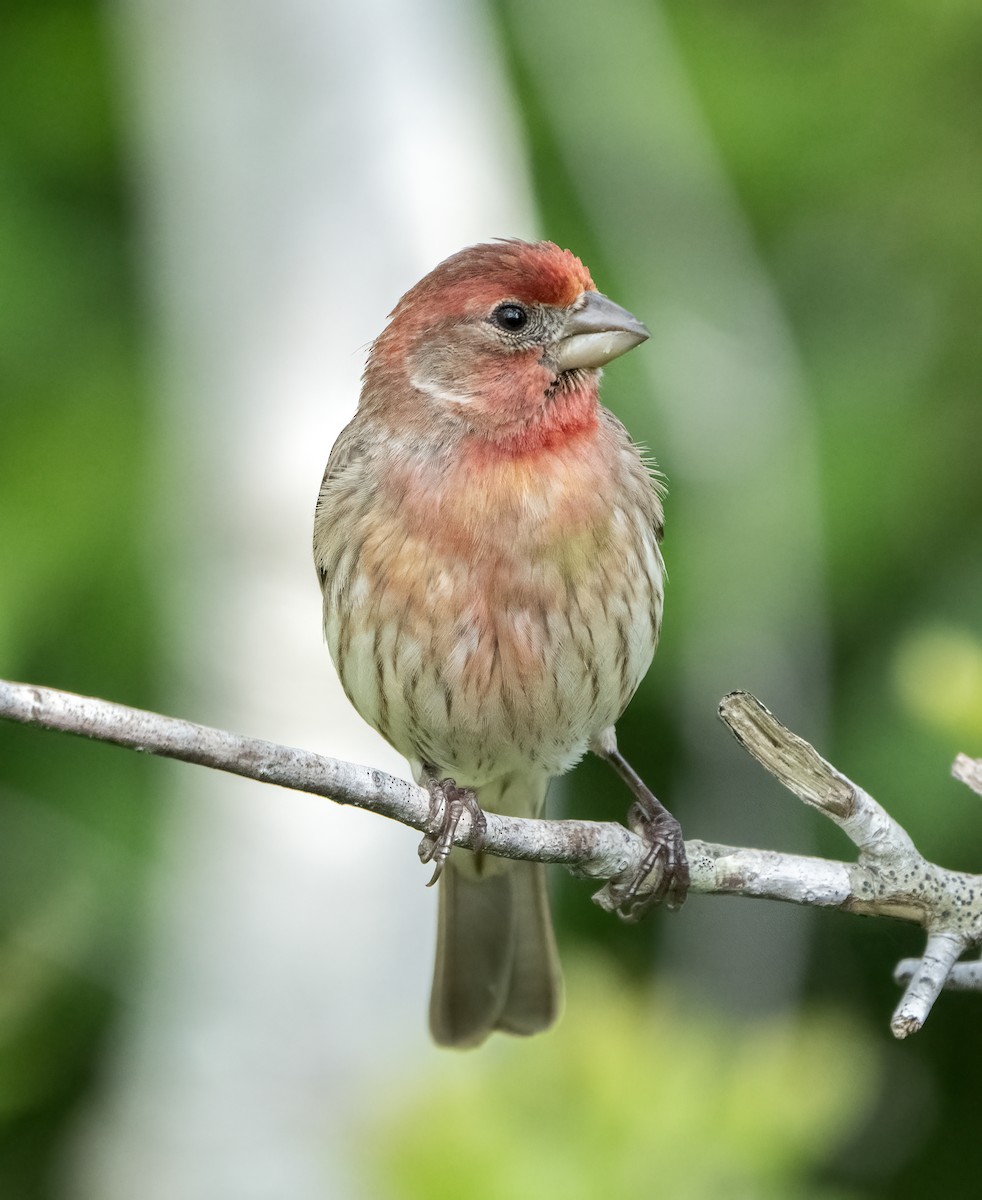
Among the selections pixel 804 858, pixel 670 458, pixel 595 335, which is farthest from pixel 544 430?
pixel 670 458

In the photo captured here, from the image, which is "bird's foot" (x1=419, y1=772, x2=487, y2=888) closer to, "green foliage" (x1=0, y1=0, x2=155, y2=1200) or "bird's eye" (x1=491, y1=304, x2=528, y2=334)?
"bird's eye" (x1=491, y1=304, x2=528, y2=334)

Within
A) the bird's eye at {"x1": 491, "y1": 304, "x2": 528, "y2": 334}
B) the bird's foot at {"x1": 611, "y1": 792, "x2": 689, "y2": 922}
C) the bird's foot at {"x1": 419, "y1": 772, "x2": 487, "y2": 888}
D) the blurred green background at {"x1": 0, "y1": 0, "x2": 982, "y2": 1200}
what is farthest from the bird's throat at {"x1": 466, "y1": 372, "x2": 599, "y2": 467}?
the blurred green background at {"x1": 0, "y1": 0, "x2": 982, "y2": 1200}

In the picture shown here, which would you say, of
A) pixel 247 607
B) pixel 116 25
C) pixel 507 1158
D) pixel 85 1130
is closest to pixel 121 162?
pixel 116 25

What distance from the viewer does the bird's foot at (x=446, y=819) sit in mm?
2957

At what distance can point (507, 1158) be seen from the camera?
3244 millimetres

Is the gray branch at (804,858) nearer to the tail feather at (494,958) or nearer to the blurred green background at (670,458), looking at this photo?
the blurred green background at (670,458)

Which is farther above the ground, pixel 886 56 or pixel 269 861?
pixel 886 56

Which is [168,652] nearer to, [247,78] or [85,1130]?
[85,1130]

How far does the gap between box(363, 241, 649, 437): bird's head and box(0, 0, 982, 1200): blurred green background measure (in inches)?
41.0

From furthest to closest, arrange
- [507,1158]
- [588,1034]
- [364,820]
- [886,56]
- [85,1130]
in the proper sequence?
[886,56], [85,1130], [364,820], [588,1034], [507,1158]

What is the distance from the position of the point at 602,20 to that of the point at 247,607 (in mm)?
2203

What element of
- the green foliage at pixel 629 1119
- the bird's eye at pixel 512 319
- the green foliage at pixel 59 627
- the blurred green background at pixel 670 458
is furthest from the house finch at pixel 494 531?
the green foliage at pixel 59 627

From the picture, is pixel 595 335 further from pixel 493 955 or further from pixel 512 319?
pixel 493 955

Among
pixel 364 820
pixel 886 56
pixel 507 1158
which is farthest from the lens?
pixel 886 56
